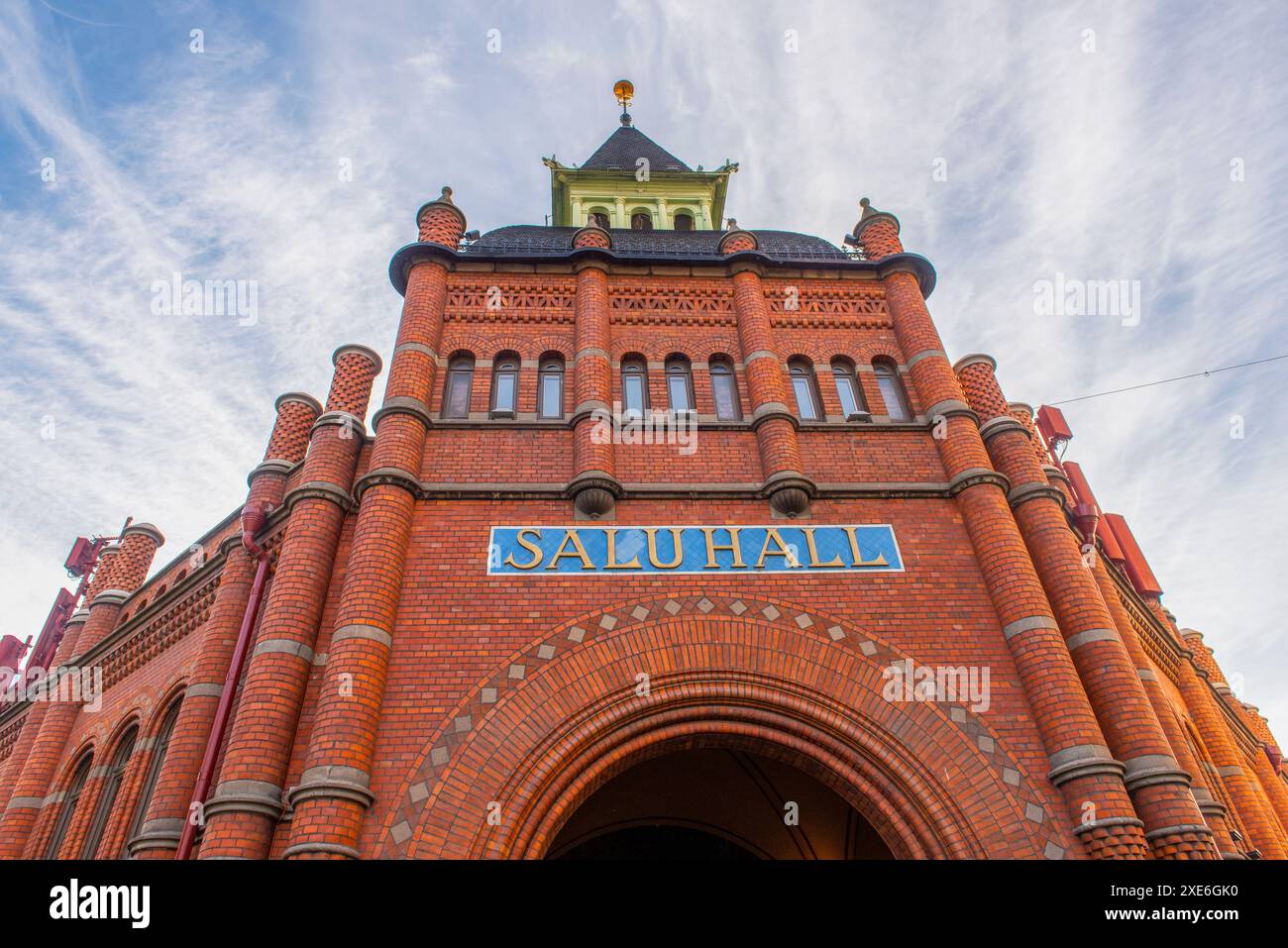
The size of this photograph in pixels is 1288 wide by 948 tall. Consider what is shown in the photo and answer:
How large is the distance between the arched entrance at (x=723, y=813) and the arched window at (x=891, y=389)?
548cm

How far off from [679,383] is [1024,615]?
571 centimetres

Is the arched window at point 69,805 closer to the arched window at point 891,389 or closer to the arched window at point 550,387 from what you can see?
the arched window at point 550,387

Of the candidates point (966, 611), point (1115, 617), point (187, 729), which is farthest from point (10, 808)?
point (1115, 617)

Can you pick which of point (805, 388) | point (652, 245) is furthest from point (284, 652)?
point (652, 245)

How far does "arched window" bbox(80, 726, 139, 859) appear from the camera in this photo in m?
11.7

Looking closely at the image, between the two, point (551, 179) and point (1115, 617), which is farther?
point (551, 179)

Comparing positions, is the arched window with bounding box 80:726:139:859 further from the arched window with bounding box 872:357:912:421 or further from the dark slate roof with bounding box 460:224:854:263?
the arched window with bounding box 872:357:912:421

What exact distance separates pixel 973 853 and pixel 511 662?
508cm

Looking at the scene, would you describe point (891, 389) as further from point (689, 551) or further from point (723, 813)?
point (723, 813)

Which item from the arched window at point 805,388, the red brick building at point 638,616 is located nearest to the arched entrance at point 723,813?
the red brick building at point 638,616

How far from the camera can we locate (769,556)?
995 centimetres

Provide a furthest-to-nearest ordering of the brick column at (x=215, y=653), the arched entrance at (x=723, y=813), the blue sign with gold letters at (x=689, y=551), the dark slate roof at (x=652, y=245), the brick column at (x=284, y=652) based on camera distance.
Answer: the dark slate roof at (x=652, y=245) < the arched entrance at (x=723, y=813) < the blue sign with gold letters at (x=689, y=551) < the brick column at (x=215, y=653) < the brick column at (x=284, y=652)

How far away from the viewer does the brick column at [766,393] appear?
10367mm

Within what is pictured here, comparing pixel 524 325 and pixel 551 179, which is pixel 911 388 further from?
pixel 551 179
